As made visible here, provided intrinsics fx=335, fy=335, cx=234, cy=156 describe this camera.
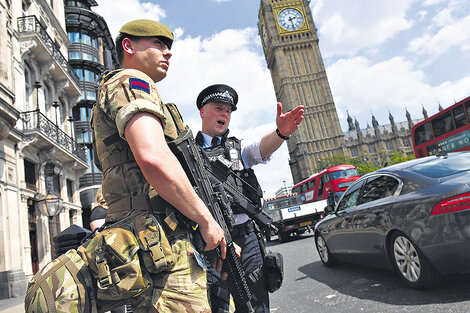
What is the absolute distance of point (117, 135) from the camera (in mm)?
1579

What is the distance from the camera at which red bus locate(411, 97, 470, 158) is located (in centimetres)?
1261

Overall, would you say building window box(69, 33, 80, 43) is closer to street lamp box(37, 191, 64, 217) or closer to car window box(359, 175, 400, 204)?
street lamp box(37, 191, 64, 217)

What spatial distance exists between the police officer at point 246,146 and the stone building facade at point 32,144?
8448 millimetres

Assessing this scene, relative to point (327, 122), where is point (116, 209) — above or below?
below

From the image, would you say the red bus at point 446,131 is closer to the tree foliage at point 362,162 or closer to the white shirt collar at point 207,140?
the white shirt collar at point 207,140

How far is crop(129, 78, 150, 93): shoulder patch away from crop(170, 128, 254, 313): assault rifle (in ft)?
0.91

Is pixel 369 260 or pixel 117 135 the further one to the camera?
pixel 369 260

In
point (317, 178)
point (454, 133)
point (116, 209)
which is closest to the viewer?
point (116, 209)

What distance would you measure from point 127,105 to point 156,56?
19.3 inches

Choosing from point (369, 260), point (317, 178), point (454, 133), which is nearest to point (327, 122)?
point (317, 178)

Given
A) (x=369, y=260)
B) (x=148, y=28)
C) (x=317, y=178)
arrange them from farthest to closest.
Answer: (x=317, y=178) → (x=369, y=260) → (x=148, y=28)

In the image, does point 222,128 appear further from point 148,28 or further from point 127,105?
point 127,105

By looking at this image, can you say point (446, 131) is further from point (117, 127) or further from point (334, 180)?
point (117, 127)

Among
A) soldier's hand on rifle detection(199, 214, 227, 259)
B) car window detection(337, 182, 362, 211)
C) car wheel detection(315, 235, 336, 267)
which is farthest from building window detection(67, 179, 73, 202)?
soldier's hand on rifle detection(199, 214, 227, 259)
